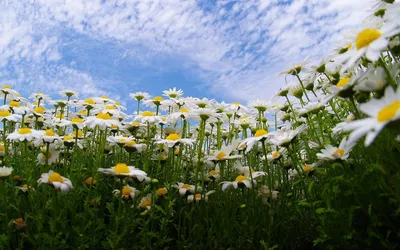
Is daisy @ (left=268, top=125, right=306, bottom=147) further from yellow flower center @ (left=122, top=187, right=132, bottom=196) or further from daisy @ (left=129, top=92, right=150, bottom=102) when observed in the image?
daisy @ (left=129, top=92, right=150, bottom=102)

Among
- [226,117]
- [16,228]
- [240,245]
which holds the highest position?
[226,117]

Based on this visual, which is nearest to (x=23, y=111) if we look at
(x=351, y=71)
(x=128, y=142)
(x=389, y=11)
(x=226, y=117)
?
(x=128, y=142)

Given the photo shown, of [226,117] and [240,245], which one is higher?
[226,117]

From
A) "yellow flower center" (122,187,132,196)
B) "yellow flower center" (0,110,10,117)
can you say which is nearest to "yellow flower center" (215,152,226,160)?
"yellow flower center" (122,187,132,196)

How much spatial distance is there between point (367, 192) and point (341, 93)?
0.82 m

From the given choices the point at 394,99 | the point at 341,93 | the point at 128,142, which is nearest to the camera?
the point at 394,99

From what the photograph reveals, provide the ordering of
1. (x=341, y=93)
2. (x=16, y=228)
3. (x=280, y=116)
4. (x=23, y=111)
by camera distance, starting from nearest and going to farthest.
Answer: (x=341, y=93) → (x=16, y=228) → (x=23, y=111) → (x=280, y=116)

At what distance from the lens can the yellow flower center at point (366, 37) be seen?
165cm

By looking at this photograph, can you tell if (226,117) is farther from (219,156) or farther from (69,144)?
(69,144)

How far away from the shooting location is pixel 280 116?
3980 millimetres

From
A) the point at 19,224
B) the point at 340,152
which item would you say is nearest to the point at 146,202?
the point at 19,224

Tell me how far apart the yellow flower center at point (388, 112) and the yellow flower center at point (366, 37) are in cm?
42

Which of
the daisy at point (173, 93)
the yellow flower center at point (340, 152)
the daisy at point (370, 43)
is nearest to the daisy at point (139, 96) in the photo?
the daisy at point (173, 93)

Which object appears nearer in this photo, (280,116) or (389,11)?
(389,11)
